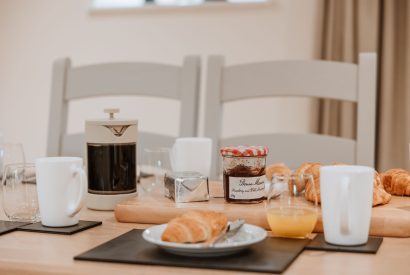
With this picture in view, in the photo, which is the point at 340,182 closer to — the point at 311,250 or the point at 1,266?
the point at 311,250

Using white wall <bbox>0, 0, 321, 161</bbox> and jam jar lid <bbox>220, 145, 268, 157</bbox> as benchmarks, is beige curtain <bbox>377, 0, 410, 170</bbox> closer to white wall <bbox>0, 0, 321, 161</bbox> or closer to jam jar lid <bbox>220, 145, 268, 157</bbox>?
white wall <bbox>0, 0, 321, 161</bbox>

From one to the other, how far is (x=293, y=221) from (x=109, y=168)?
43 cm

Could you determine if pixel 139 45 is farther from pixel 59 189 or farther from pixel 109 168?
pixel 59 189

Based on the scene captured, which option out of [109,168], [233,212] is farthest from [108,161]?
[233,212]

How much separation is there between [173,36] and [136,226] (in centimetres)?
242

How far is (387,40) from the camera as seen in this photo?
119 inches


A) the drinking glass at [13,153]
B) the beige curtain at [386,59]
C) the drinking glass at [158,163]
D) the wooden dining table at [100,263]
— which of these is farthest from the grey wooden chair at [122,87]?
the beige curtain at [386,59]

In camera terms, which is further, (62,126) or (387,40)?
(387,40)

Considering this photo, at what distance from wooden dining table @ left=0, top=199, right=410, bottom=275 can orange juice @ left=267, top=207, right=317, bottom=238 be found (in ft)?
0.24

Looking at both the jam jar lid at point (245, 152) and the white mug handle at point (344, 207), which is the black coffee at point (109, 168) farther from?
the white mug handle at point (344, 207)

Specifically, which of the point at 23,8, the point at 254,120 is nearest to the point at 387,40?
the point at 254,120

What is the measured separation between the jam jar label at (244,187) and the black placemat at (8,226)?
377 millimetres

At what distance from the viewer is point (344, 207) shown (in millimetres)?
956

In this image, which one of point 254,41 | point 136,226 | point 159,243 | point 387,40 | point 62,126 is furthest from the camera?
point 254,41
